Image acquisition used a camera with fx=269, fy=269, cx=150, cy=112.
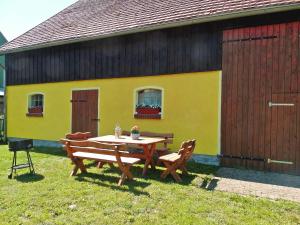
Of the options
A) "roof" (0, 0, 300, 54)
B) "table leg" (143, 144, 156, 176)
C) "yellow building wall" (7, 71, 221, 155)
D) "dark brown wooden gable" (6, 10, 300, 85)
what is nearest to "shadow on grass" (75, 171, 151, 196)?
"table leg" (143, 144, 156, 176)

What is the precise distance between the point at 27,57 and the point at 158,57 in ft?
21.4

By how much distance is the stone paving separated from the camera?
5336 millimetres

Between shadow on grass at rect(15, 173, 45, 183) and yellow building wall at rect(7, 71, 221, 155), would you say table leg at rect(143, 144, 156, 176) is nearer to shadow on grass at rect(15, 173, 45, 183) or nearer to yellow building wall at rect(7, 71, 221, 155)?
yellow building wall at rect(7, 71, 221, 155)

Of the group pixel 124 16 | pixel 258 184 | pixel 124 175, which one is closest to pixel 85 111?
pixel 124 16

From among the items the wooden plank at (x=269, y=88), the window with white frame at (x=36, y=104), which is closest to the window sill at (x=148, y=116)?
the wooden plank at (x=269, y=88)

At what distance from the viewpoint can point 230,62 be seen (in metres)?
7.61

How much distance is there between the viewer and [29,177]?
6.20 m

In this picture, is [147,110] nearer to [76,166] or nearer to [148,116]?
[148,116]

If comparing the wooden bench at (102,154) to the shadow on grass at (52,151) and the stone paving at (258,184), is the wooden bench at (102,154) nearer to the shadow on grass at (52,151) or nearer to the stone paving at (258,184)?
the stone paving at (258,184)

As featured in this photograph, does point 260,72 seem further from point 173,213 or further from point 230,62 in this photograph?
point 173,213

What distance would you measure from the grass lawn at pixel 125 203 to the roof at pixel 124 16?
461 cm

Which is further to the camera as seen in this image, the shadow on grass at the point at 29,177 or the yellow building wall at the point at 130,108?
the yellow building wall at the point at 130,108

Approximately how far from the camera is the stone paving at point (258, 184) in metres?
5.34

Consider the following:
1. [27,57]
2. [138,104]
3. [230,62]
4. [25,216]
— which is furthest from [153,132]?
[27,57]
